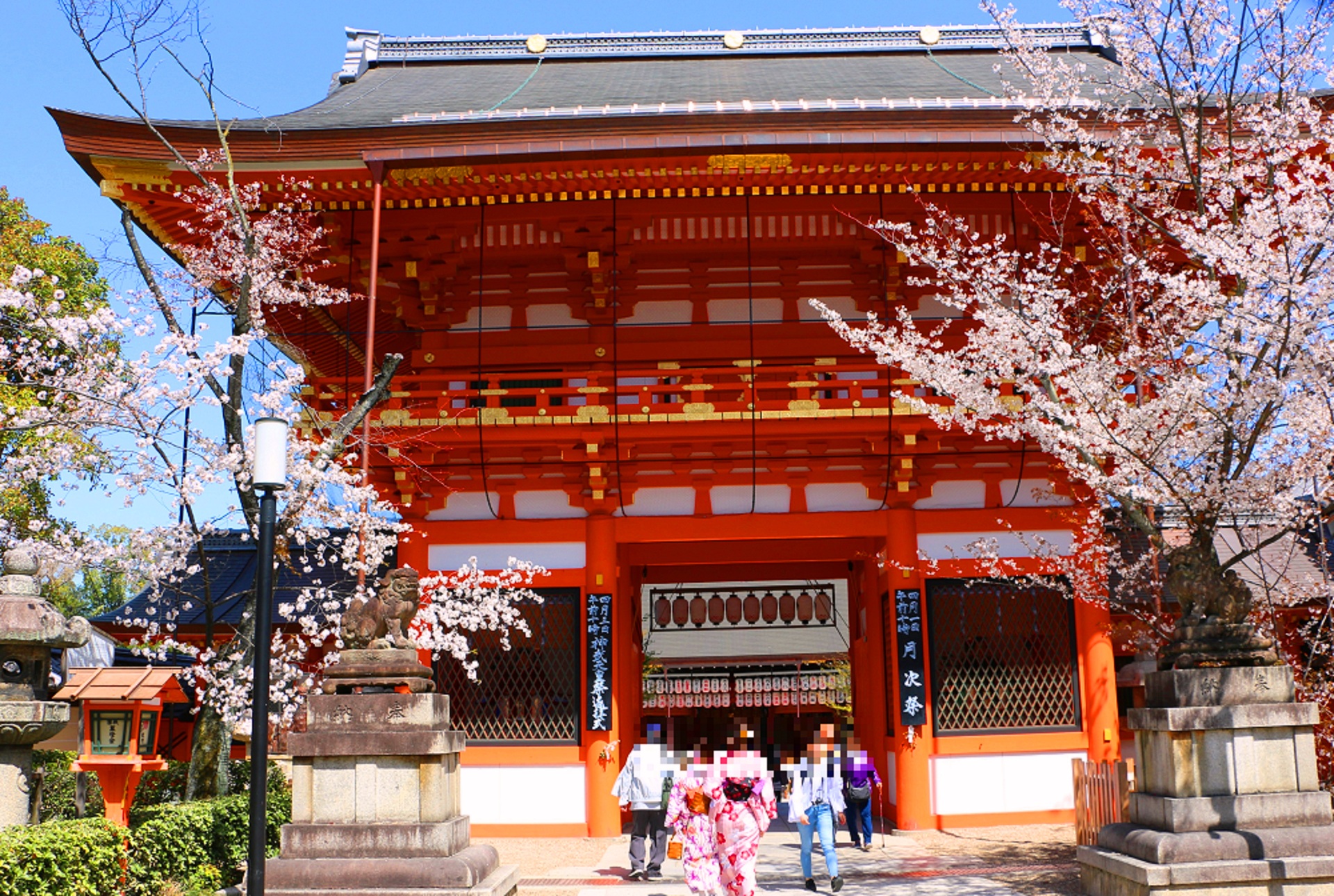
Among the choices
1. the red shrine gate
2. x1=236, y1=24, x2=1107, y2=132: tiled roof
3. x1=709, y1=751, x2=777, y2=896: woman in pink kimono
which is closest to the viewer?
x1=709, y1=751, x2=777, y2=896: woman in pink kimono

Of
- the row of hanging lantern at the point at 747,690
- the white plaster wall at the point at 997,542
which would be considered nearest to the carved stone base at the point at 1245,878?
the white plaster wall at the point at 997,542

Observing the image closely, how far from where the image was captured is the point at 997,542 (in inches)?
527

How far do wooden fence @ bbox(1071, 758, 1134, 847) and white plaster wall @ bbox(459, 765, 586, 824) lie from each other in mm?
6003

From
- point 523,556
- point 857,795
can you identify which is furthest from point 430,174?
point 857,795

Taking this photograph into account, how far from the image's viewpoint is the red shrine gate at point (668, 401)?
12.1 metres

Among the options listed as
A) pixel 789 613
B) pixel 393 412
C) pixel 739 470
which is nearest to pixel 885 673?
pixel 739 470

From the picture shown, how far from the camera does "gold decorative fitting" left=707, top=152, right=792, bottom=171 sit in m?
12.1

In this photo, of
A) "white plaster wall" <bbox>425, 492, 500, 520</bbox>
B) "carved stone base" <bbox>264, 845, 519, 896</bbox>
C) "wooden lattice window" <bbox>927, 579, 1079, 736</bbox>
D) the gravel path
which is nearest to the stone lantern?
"carved stone base" <bbox>264, 845, 519, 896</bbox>

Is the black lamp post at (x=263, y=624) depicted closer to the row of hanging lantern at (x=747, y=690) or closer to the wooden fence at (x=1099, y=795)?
the wooden fence at (x=1099, y=795)

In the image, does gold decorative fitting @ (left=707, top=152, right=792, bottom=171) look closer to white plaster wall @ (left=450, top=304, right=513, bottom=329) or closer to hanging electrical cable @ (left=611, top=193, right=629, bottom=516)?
hanging electrical cable @ (left=611, top=193, right=629, bottom=516)

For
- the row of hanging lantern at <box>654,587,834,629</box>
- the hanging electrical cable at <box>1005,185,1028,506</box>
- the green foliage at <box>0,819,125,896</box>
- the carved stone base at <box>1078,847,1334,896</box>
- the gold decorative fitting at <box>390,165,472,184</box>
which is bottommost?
the carved stone base at <box>1078,847,1334,896</box>

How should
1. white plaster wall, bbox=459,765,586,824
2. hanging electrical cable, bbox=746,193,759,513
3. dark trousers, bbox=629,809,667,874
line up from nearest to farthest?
dark trousers, bbox=629,809,667,874, hanging electrical cable, bbox=746,193,759,513, white plaster wall, bbox=459,765,586,824

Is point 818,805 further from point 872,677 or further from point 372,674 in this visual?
point 872,677

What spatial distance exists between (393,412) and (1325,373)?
9.67 metres
